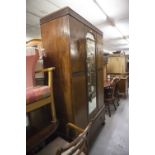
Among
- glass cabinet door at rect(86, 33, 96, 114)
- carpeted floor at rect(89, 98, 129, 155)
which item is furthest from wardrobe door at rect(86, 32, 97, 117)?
carpeted floor at rect(89, 98, 129, 155)

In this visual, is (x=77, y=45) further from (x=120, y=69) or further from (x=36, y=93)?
(x=120, y=69)

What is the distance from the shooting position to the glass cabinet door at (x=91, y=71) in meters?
2.38

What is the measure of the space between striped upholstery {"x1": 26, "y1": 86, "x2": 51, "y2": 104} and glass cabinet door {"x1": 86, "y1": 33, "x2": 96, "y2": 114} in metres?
0.93

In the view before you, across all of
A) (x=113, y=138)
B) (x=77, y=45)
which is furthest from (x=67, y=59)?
(x=113, y=138)

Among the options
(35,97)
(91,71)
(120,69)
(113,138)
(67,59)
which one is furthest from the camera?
(120,69)

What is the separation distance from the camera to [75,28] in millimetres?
1905

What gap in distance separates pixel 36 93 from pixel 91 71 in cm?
129

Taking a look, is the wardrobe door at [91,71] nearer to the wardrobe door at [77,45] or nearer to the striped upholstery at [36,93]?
the wardrobe door at [77,45]

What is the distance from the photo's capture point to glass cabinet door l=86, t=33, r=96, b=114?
238 centimetres

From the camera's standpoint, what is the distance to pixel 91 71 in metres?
2.53

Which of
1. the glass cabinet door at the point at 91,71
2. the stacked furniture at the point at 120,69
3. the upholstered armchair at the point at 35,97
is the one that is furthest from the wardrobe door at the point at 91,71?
the stacked furniture at the point at 120,69
